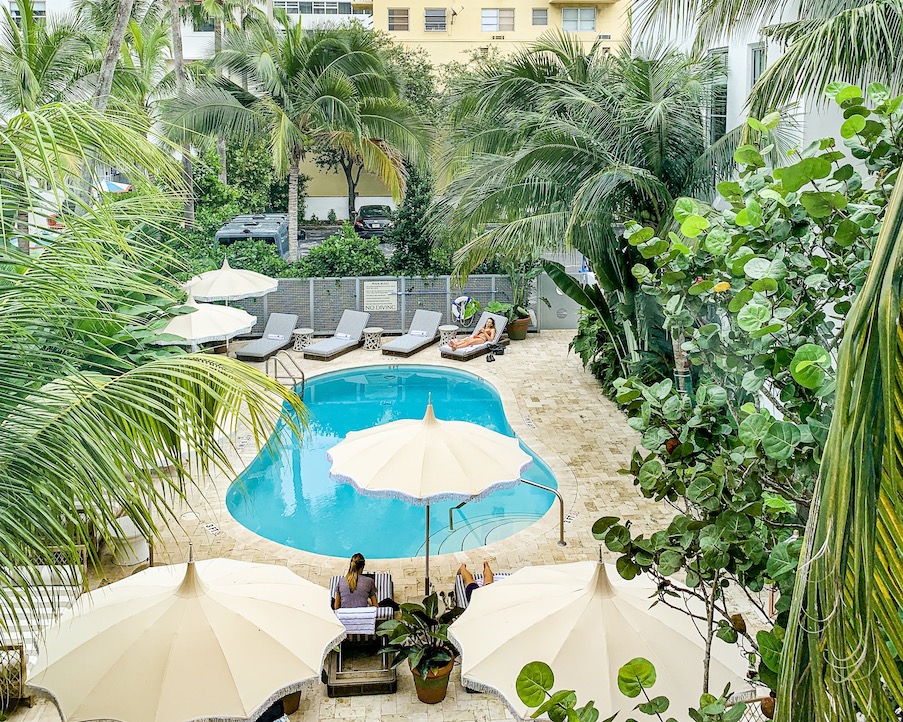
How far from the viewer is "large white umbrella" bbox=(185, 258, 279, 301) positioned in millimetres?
17750

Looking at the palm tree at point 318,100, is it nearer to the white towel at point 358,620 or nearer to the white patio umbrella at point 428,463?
the white patio umbrella at point 428,463

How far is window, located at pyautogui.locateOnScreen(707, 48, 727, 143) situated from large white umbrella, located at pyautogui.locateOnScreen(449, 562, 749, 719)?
9.69 metres

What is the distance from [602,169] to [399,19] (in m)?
37.0

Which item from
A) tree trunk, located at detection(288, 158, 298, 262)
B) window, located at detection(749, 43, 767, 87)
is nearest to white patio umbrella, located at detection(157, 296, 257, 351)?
tree trunk, located at detection(288, 158, 298, 262)

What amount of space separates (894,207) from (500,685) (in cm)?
595

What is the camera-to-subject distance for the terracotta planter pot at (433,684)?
7.72m

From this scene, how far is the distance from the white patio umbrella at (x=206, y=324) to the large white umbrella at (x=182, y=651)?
8058 millimetres

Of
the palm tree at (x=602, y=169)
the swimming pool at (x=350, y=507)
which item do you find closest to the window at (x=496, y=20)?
the palm tree at (x=602, y=169)

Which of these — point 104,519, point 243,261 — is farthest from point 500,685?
point 243,261

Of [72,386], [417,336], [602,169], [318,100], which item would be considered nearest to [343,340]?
[417,336]

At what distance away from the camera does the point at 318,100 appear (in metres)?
20.9

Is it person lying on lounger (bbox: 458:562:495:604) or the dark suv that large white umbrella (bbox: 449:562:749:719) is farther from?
the dark suv

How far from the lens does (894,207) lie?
1.10 m

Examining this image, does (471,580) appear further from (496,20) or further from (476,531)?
(496,20)
